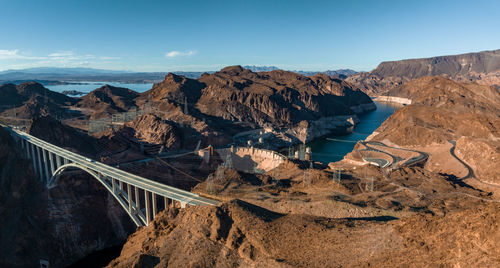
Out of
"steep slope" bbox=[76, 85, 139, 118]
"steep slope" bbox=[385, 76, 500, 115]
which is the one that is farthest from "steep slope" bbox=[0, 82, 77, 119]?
"steep slope" bbox=[385, 76, 500, 115]

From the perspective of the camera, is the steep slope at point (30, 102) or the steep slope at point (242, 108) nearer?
the steep slope at point (30, 102)

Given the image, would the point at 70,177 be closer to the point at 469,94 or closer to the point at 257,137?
the point at 257,137

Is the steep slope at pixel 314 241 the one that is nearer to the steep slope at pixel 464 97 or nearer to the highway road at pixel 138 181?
the highway road at pixel 138 181

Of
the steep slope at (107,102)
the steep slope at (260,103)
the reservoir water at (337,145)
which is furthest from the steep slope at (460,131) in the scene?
the steep slope at (107,102)

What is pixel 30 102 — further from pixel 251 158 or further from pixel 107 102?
pixel 251 158

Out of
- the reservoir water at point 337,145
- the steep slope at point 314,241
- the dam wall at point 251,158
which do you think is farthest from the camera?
the reservoir water at point 337,145

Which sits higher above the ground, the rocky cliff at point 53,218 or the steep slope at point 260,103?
the steep slope at point 260,103

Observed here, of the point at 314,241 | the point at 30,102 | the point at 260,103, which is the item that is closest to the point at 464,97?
the point at 260,103

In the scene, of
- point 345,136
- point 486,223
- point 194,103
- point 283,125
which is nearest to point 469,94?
point 345,136

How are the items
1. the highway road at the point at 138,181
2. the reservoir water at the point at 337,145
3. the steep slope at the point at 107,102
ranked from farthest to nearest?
the steep slope at the point at 107,102, the reservoir water at the point at 337,145, the highway road at the point at 138,181
